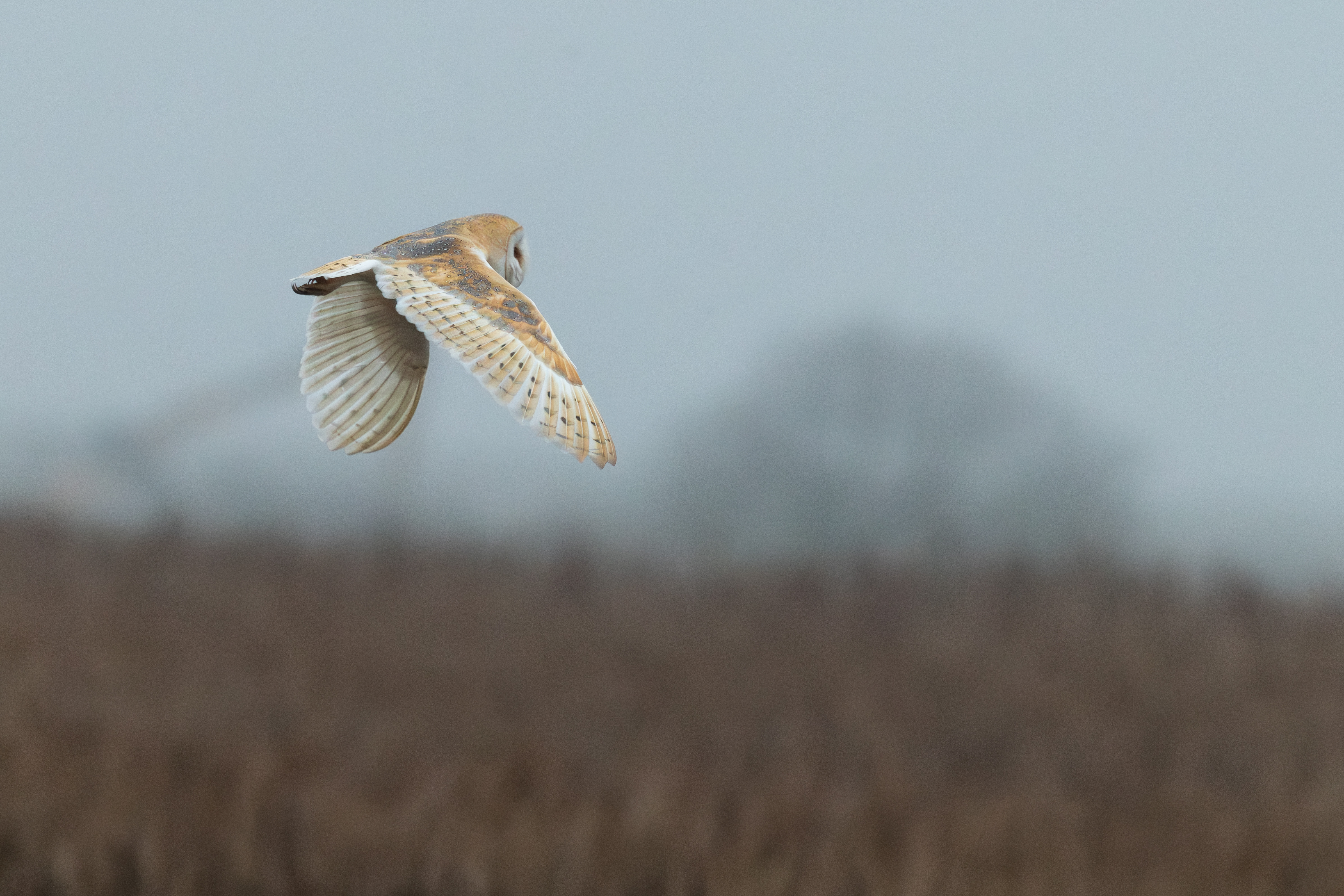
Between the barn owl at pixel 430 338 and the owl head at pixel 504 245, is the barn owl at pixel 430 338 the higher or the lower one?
the lower one

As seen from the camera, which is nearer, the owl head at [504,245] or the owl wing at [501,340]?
the owl wing at [501,340]

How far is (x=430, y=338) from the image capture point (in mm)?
290

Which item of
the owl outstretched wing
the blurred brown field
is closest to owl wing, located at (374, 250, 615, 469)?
the owl outstretched wing

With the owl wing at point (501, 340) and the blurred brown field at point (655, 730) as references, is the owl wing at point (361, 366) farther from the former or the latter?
the blurred brown field at point (655, 730)

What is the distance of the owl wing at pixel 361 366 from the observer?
0.36 meters

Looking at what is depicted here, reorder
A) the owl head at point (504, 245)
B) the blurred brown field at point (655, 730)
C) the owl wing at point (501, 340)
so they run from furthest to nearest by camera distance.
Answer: the blurred brown field at point (655, 730) < the owl head at point (504, 245) < the owl wing at point (501, 340)

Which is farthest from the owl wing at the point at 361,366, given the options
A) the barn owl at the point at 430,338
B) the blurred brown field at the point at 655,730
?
the blurred brown field at the point at 655,730

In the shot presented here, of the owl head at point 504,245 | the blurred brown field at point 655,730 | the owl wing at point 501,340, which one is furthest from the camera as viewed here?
the blurred brown field at point 655,730

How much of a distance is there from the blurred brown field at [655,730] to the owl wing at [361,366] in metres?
1.02

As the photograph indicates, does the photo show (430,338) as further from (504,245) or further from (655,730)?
(655,730)

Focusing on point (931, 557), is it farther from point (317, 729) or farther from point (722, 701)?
point (317, 729)

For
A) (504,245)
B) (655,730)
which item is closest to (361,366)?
(504,245)

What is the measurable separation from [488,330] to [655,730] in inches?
61.0

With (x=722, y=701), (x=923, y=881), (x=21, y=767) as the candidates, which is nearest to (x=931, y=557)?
(x=722, y=701)
